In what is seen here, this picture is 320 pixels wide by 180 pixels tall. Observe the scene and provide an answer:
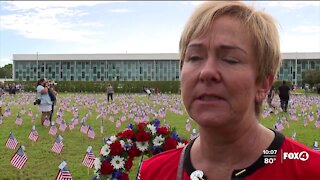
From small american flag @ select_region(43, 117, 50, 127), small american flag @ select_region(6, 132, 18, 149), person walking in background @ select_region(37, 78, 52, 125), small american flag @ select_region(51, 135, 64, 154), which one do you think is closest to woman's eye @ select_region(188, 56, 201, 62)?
small american flag @ select_region(51, 135, 64, 154)

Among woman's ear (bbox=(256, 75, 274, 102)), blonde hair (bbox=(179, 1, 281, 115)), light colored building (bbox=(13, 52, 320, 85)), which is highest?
blonde hair (bbox=(179, 1, 281, 115))

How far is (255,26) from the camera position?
1.71 meters

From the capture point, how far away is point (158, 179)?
1.95 m

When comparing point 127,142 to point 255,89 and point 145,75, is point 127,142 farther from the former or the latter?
point 145,75

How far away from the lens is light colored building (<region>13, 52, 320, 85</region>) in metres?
106

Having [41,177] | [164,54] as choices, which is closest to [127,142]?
[41,177]

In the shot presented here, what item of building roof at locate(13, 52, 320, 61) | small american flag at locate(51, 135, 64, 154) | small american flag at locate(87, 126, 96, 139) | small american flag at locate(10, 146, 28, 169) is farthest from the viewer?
building roof at locate(13, 52, 320, 61)

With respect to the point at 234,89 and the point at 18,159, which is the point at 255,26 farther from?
the point at 18,159

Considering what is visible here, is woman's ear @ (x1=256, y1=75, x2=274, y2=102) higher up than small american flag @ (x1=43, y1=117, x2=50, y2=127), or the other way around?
woman's ear @ (x1=256, y1=75, x2=274, y2=102)

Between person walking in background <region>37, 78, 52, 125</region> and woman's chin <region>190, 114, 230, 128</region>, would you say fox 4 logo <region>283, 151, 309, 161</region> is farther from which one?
person walking in background <region>37, 78, 52, 125</region>

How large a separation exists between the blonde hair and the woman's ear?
2cm

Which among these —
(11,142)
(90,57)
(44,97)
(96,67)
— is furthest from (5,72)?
(11,142)

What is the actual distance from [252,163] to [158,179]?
1.33 feet

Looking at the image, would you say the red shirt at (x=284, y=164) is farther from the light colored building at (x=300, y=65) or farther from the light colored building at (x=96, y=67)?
the light colored building at (x=96, y=67)
